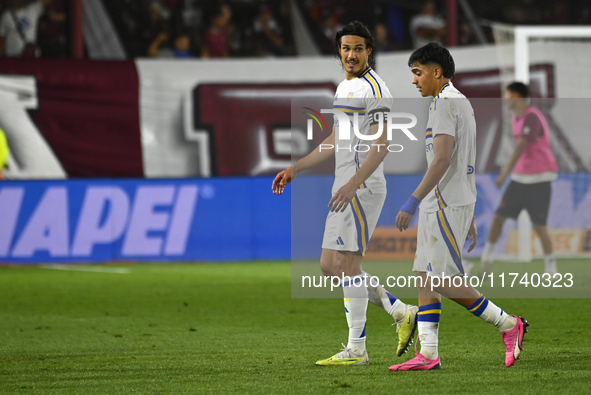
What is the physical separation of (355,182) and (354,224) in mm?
247

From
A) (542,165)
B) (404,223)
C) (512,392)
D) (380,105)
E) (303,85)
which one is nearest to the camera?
(512,392)

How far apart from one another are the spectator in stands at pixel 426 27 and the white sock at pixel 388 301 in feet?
41.8

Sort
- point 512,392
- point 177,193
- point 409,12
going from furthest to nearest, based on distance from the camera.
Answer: point 409,12 < point 177,193 < point 512,392

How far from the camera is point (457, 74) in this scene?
54.2 ft

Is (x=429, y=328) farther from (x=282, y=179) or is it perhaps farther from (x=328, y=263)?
(x=282, y=179)

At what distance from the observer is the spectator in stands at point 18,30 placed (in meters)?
15.5

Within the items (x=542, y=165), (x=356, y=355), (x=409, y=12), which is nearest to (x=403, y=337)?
(x=356, y=355)

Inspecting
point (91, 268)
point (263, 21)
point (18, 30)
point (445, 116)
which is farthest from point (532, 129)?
point (18, 30)

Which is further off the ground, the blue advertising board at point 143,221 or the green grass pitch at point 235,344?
the green grass pitch at point 235,344

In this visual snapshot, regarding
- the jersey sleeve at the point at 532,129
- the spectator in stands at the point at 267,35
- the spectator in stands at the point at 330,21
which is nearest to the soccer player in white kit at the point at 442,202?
the jersey sleeve at the point at 532,129

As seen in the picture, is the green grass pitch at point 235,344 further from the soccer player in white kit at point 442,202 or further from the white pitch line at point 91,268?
the white pitch line at point 91,268

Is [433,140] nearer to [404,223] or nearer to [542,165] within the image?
[404,223]

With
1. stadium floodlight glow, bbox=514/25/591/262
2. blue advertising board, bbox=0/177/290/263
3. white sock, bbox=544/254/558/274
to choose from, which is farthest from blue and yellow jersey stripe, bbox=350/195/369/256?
blue advertising board, bbox=0/177/290/263

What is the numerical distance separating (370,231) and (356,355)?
690mm
